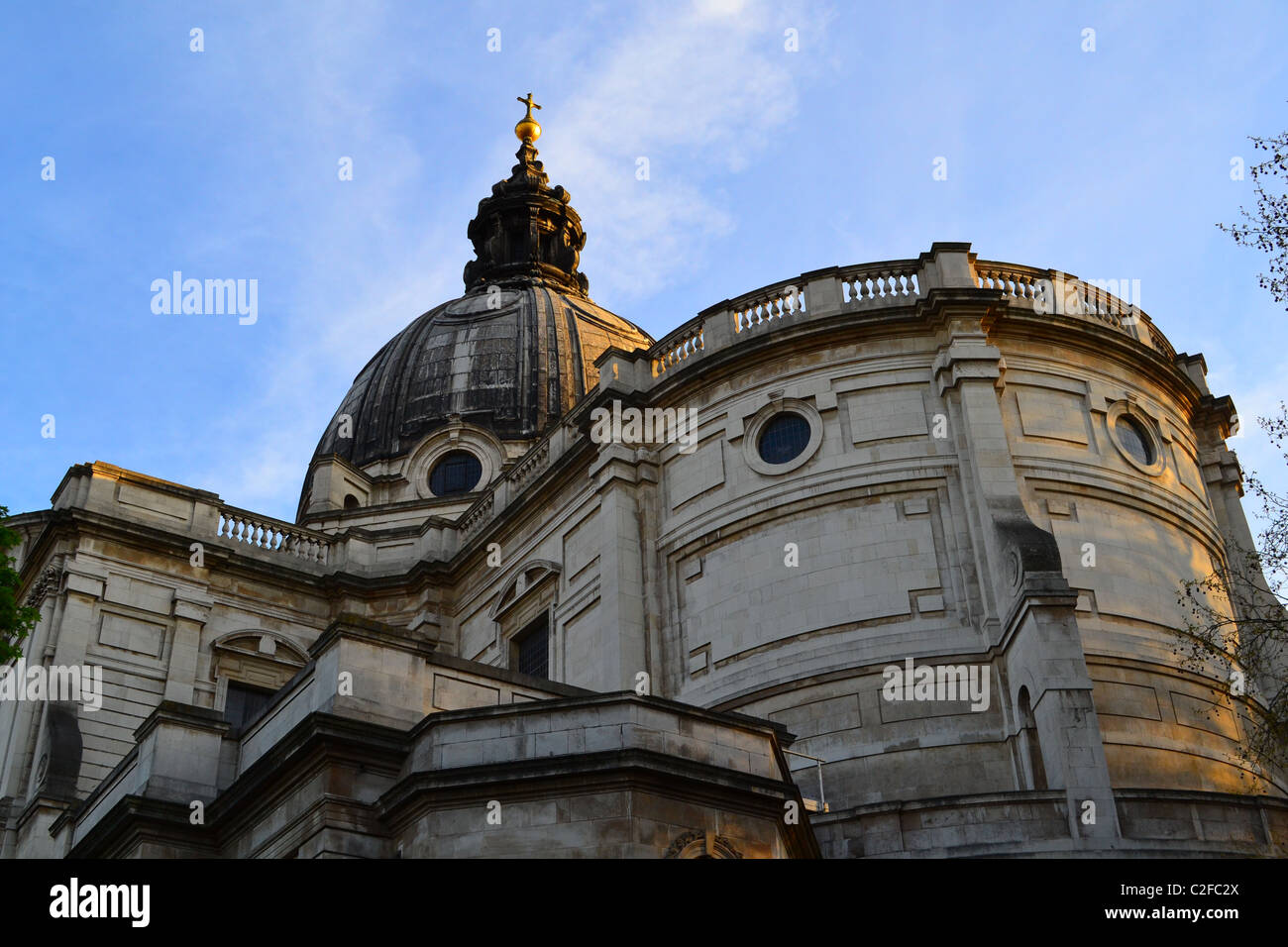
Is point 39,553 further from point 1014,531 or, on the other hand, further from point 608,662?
point 1014,531

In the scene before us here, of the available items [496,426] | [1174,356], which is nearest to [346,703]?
[1174,356]

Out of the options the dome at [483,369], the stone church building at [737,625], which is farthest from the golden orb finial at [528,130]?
the stone church building at [737,625]

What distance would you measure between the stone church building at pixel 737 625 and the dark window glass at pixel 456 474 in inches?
381

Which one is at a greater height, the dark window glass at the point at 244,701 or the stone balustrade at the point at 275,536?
the stone balustrade at the point at 275,536

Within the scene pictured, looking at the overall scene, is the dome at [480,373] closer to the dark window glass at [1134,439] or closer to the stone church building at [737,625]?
the stone church building at [737,625]

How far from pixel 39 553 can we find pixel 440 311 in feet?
78.2

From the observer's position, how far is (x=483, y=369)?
4756 centimetres

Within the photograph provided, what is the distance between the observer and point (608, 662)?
25.3 meters

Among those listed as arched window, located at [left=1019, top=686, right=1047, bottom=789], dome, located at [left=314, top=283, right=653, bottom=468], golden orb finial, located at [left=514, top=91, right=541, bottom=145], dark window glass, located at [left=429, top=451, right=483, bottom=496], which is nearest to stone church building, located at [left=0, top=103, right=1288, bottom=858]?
arched window, located at [left=1019, top=686, right=1047, bottom=789]

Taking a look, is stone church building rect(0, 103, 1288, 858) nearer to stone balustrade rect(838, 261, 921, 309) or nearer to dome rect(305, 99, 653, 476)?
stone balustrade rect(838, 261, 921, 309)

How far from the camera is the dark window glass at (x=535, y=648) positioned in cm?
2878

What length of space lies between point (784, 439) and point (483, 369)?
2322 cm

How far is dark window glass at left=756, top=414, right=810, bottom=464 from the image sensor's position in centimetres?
2566

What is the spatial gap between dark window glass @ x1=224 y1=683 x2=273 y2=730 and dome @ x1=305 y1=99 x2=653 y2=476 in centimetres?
1528
